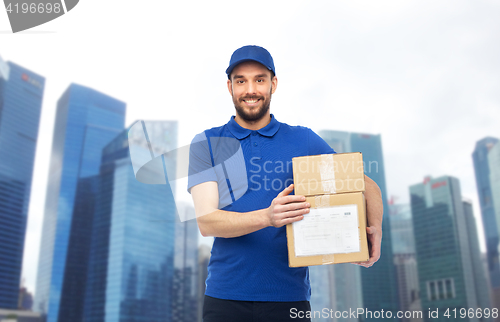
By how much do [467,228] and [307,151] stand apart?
10508cm

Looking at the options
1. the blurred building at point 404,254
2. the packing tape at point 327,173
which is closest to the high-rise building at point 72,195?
the blurred building at point 404,254

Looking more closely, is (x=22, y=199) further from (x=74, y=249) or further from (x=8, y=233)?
(x=74, y=249)

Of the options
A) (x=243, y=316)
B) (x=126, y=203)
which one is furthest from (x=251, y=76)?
(x=126, y=203)

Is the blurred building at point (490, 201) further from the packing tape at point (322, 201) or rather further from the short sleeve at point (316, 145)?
the packing tape at point (322, 201)

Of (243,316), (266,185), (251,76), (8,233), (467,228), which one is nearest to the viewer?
(243,316)

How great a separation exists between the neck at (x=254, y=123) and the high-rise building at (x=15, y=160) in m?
94.7

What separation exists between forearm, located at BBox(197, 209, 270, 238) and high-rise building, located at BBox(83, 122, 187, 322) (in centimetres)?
8178

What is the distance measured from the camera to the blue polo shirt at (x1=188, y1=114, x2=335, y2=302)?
176 cm

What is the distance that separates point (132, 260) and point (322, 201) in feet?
298

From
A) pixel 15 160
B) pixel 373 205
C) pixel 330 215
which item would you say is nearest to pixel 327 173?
pixel 330 215

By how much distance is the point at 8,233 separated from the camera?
281 ft

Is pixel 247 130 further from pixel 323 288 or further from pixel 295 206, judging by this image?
pixel 323 288

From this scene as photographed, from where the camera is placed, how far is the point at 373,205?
1.78 metres

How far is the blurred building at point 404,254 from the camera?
8975 cm
